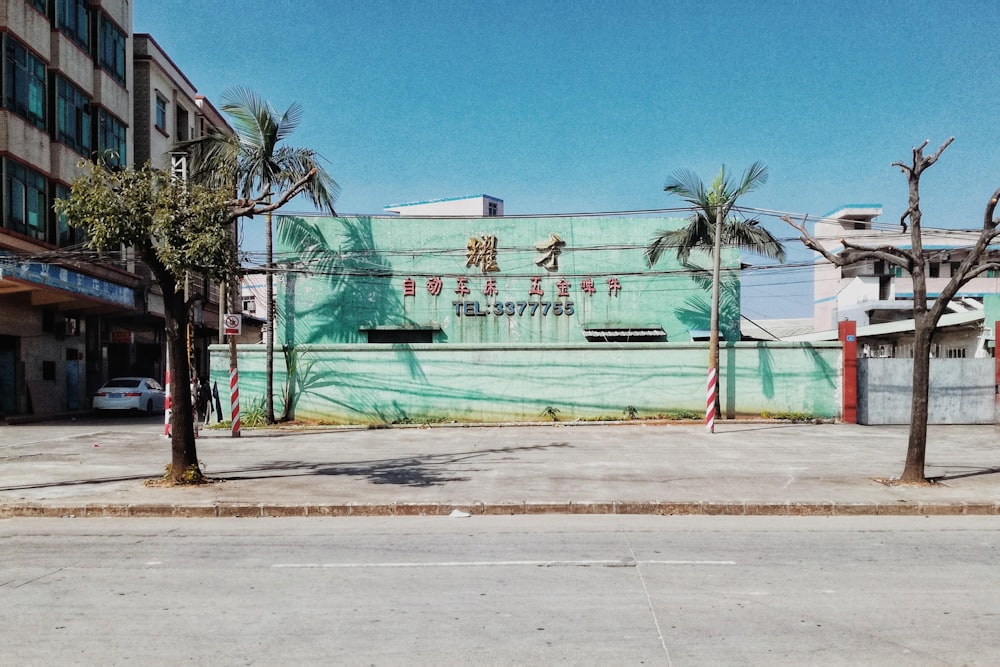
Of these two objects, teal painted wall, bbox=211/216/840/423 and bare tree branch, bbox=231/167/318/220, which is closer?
bare tree branch, bbox=231/167/318/220

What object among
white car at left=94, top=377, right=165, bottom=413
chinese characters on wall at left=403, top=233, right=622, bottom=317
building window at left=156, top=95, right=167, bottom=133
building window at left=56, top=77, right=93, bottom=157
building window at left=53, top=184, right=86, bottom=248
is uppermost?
building window at left=156, top=95, right=167, bottom=133

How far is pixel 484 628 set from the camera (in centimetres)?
573

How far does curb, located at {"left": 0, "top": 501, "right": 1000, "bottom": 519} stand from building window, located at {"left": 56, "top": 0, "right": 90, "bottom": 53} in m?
27.0

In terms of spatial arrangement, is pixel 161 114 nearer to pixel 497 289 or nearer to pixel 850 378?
pixel 497 289

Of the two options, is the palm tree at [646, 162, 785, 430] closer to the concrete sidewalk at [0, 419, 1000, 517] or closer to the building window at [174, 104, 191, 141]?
the concrete sidewalk at [0, 419, 1000, 517]

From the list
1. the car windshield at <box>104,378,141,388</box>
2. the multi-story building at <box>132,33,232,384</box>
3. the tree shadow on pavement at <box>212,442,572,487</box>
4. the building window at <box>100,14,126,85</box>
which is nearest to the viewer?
the tree shadow on pavement at <box>212,442,572,487</box>

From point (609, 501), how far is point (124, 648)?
669 centimetres

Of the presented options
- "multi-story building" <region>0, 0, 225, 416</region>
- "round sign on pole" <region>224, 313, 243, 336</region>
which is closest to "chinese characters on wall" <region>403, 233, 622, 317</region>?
"round sign on pole" <region>224, 313, 243, 336</region>

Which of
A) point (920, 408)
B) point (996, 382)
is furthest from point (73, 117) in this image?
point (996, 382)

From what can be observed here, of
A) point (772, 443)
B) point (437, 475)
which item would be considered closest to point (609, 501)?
point (437, 475)

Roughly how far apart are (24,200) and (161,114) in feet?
46.5

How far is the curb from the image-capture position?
34.6 ft

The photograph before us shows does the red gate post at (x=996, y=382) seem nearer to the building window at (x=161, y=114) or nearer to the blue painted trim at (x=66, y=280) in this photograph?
the blue painted trim at (x=66, y=280)

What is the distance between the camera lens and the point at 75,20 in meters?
32.1
